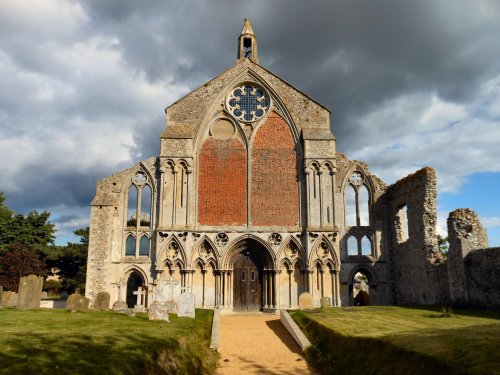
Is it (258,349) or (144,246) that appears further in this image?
(144,246)

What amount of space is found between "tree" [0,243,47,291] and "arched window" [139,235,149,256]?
12.3 metres

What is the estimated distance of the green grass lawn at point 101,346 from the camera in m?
8.41

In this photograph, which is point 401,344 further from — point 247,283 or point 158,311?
point 247,283

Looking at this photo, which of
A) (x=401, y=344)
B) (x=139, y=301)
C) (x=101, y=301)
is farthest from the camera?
(x=139, y=301)

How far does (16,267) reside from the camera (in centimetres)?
3180

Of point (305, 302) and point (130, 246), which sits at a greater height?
point (130, 246)

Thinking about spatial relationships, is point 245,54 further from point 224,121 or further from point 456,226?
point 456,226

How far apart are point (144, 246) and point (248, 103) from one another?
10500 millimetres

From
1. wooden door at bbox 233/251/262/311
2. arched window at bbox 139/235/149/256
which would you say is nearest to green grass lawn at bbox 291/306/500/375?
wooden door at bbox 233/251/262/311

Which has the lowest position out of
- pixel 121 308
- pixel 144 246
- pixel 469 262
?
pixel 121 308

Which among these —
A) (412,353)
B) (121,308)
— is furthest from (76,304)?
(412,353)

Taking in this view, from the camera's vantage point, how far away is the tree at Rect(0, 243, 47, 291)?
31672 mm

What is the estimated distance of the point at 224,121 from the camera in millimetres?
26266

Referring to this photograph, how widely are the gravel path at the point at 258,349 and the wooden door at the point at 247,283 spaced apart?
15.5ft
